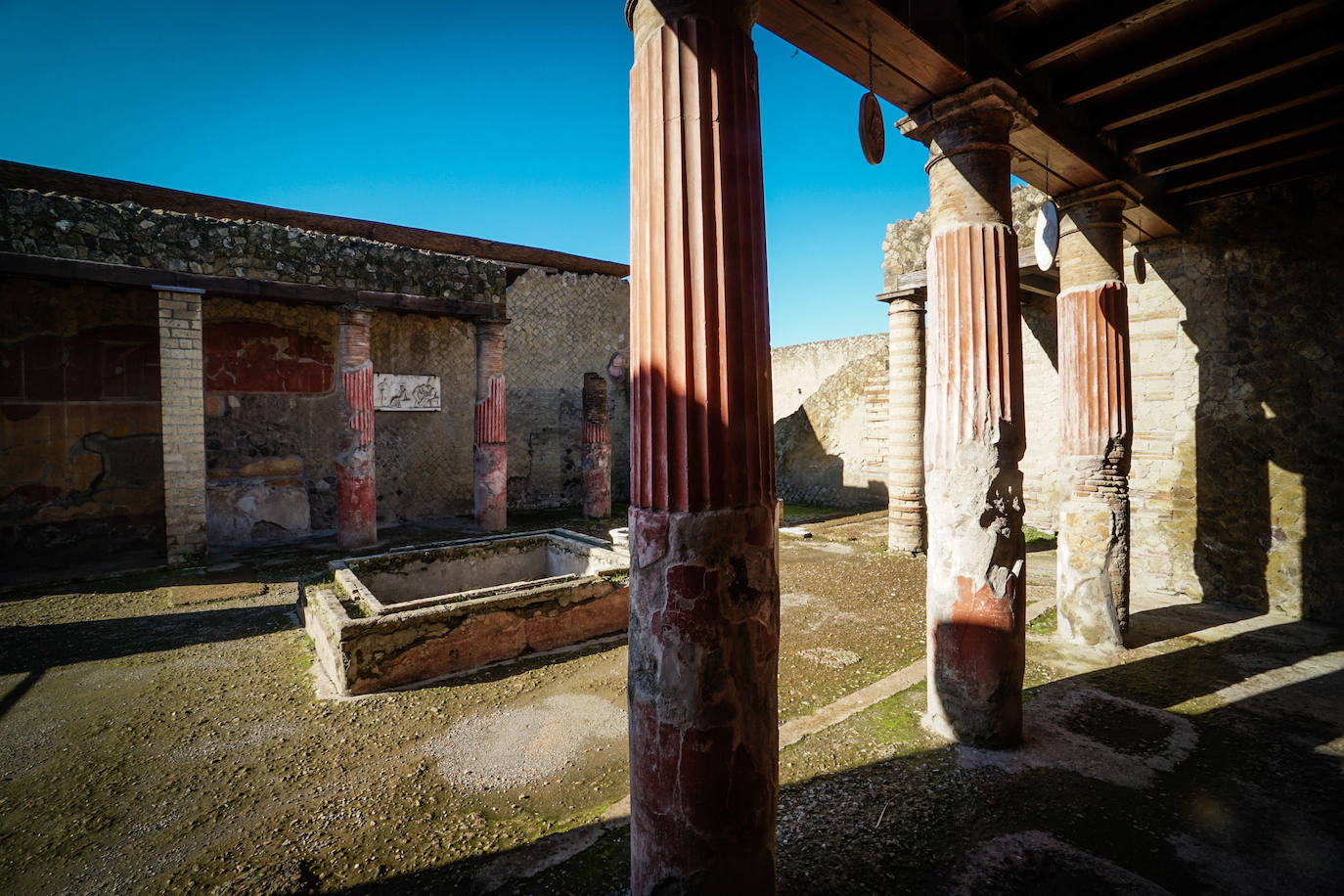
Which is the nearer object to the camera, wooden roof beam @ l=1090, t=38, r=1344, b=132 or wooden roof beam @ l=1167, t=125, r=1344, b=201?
A: wooden roof beam @ l=1090, t=38, r=1344, b=132

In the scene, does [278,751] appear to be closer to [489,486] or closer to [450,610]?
[450,610]

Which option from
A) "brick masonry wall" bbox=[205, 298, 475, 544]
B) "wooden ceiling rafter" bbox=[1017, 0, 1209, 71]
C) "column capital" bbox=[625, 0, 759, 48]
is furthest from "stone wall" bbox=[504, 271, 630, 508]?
"column capital" bbox=[625, 0, 759, 48]

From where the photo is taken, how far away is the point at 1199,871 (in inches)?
85.5

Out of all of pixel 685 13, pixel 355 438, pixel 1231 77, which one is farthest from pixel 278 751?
pixel 1231 77

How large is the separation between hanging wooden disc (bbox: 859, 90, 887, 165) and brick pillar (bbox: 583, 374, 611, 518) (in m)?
8.75

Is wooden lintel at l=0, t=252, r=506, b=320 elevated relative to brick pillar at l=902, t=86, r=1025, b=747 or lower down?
elevated

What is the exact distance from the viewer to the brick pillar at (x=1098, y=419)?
14.0ft

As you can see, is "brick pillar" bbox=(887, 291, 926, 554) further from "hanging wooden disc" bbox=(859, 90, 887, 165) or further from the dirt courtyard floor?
"hanging wooden disc" bbox=(859, 90, 887, 165)

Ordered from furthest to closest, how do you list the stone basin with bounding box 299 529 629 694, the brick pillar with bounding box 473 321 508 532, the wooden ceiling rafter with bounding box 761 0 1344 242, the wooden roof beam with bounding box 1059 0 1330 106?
the brick pillar with bounding box 473 321 508 532, the stone basin with bounding box 299 529 629 694, the wooden roof beam with bounding box 1059 0 1330 106, the wooden ceiling rafter with bounding box 761 0 1344 242

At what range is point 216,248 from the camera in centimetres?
741

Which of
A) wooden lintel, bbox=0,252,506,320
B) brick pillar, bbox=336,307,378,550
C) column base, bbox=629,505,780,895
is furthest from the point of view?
brick pillar, bbox=336,307,378,550

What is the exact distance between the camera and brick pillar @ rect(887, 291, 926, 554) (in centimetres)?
784

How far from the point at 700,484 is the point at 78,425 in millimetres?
9753

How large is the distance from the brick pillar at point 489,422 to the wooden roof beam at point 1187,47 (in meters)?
8.07
